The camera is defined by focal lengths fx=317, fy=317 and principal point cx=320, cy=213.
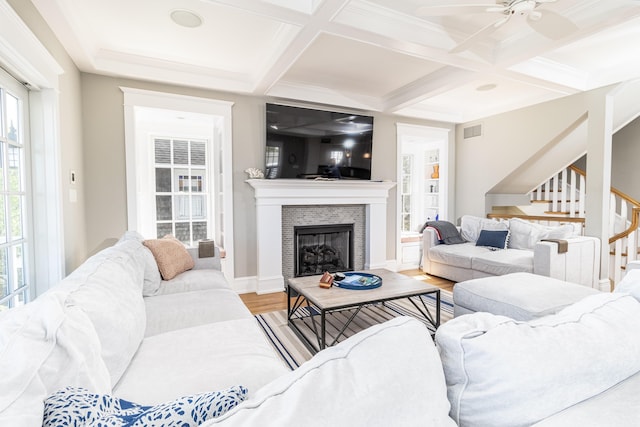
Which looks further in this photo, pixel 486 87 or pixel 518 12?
pixel 486 87

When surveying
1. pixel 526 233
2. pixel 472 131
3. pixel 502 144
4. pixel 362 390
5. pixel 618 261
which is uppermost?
pixel 472 131

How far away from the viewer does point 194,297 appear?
2203 millimetres

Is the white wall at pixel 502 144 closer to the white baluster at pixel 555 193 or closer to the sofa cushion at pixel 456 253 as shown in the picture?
the white baluster at pixel 555 193

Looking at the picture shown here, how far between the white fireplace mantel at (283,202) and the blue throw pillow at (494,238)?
1.44 metres

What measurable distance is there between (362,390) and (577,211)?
561 centimetres

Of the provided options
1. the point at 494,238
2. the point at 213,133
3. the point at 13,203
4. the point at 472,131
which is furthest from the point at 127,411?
the point at 472,131

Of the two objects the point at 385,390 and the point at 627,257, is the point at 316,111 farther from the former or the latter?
the point at 627,257

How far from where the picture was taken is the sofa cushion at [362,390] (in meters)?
0.50

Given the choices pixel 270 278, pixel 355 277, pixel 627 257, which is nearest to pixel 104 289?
pixel 355 277

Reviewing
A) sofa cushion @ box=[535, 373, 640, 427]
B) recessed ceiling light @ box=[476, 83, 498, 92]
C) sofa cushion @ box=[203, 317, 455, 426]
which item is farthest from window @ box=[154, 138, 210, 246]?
sofa cushion @ box=[535, 373, 640, 427]

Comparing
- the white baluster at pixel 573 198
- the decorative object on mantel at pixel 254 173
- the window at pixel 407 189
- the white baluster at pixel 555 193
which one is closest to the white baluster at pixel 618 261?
the white baluster at pixel 573 198

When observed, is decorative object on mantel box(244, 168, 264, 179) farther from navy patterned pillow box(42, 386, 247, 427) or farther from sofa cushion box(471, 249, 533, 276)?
navy patterned pillow box(42, 386, 247, 427)

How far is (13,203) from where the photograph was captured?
6.51ft

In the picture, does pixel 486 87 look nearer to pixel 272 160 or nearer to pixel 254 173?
pixel 272 160
